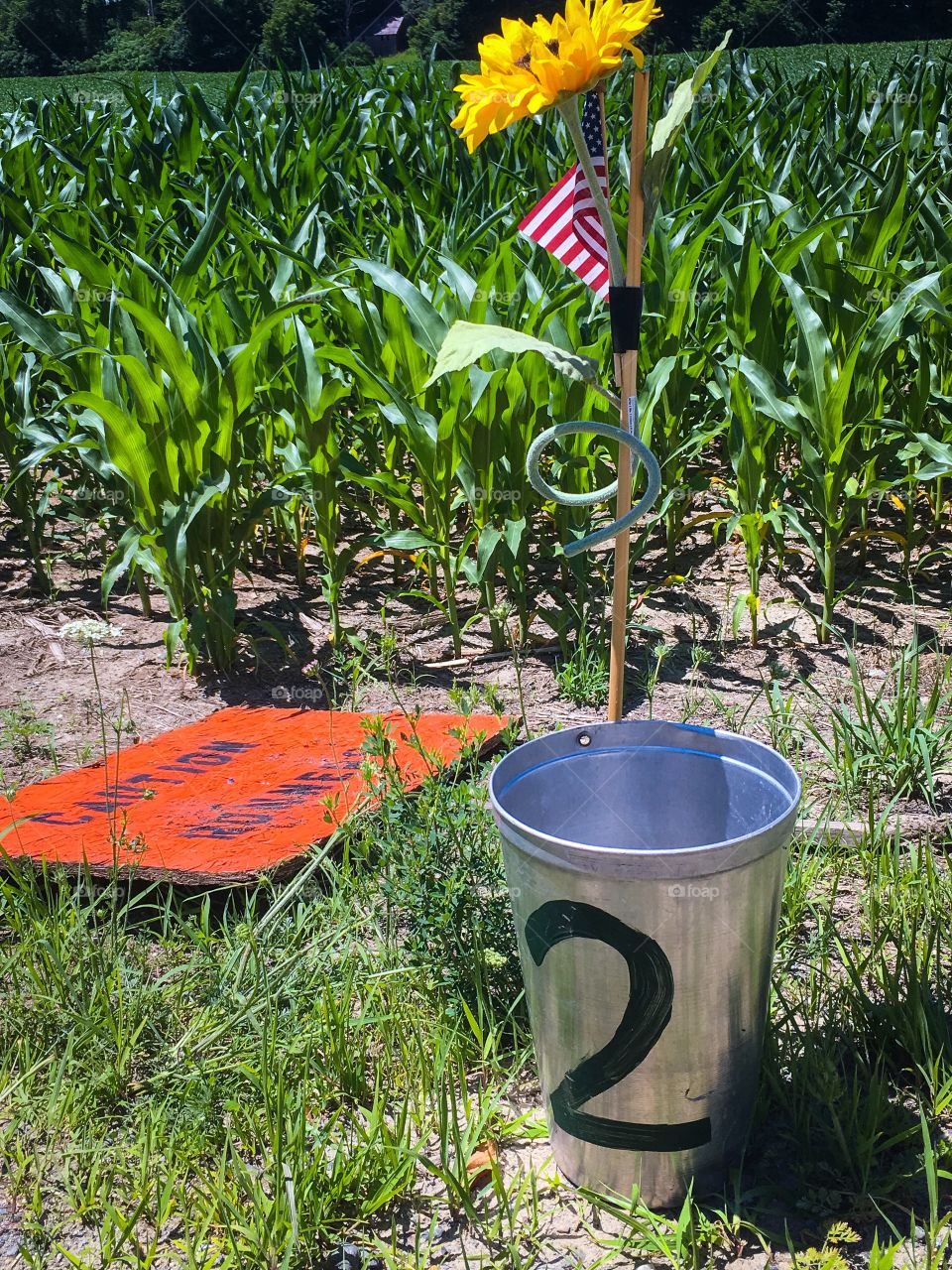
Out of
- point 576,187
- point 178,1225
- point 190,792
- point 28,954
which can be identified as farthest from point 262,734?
point 576,187

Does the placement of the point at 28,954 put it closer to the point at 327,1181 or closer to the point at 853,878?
the point at 327,1181

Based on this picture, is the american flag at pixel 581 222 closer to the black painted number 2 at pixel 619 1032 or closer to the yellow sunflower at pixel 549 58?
the yellow sunflower at pixel 549 58

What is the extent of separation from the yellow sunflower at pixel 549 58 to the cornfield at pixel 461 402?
60.5 inches

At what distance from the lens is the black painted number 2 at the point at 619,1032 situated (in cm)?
138

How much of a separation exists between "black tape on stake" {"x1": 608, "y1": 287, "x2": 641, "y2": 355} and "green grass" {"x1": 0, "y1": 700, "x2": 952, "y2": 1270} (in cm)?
74

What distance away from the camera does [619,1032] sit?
4.66 ft

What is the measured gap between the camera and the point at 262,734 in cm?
268

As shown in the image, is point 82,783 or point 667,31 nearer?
point 82,783

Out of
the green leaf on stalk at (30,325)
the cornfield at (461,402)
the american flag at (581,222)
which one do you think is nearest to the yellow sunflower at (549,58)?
the american flag at (581,222)

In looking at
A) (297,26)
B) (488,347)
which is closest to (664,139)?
(488,347)

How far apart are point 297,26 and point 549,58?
31550 millimetres

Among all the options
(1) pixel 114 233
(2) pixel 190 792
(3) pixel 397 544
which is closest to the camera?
(2) pixel 190 792

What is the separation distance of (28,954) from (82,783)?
Result: 0.67 meters

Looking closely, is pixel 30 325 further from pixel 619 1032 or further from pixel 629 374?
pixel 619 1032
